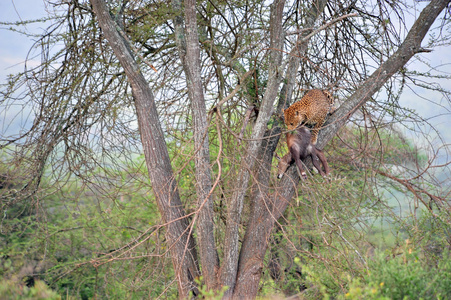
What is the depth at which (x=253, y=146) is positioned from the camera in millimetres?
3773

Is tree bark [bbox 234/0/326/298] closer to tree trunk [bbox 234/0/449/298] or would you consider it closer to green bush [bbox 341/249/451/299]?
tree trunk [bbox 234/0/449/298]

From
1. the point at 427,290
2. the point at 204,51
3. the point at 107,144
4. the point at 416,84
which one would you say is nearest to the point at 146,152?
the point at 107,144

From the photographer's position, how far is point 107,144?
4695mm

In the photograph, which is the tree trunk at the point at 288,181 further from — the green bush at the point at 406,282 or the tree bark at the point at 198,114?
the green bush at the point at 406,282

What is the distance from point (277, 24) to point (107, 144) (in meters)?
2.47

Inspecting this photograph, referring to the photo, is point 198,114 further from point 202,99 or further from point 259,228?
point 259,228

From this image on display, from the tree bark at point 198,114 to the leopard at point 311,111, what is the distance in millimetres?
931

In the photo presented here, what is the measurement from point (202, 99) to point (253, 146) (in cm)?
68

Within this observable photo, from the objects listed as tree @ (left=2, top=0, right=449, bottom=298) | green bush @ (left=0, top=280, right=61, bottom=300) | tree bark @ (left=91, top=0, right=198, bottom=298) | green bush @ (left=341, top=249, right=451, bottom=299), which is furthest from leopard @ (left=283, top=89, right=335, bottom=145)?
green bush @ (left=0, top=280, right=61, bottom=300)

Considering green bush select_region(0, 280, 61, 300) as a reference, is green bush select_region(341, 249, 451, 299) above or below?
below

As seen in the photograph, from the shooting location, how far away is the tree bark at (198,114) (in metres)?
3.67

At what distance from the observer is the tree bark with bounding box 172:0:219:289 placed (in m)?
3.67

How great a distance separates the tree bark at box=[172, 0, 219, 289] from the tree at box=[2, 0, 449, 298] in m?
0.01

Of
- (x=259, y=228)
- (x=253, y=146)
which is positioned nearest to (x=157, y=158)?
(x=253, y=146)
